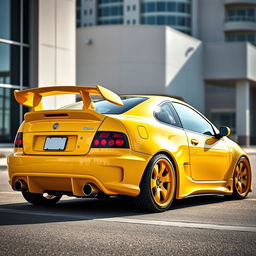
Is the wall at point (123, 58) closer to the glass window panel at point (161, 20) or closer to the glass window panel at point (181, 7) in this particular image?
the glass window panel at point (181, 7)

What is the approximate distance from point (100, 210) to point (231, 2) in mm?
64499

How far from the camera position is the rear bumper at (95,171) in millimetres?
6816

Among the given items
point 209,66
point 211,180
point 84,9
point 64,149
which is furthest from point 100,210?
point 84,9

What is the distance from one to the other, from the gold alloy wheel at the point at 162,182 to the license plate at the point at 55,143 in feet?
3.40

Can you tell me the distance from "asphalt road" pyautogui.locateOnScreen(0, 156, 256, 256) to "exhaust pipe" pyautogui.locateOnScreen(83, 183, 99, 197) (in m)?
0.25

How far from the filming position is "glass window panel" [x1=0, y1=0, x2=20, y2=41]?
26.4 metres

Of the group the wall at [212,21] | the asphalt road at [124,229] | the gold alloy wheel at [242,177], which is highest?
the wall at [212,21]

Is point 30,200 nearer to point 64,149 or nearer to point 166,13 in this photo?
point 64,149

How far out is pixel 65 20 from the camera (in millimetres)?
28516

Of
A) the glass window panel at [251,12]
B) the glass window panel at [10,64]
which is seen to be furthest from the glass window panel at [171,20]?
the glass window panel at [10,64]

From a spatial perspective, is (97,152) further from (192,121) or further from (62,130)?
Result: (192,121)

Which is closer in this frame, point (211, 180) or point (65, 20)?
point (211, 180)

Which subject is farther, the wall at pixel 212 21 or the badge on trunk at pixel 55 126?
the wall at pixel 212 21

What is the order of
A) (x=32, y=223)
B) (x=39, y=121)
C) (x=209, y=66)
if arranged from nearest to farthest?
(x=32, y=223) → (x=39, y=121) → (x=209, y=66)
